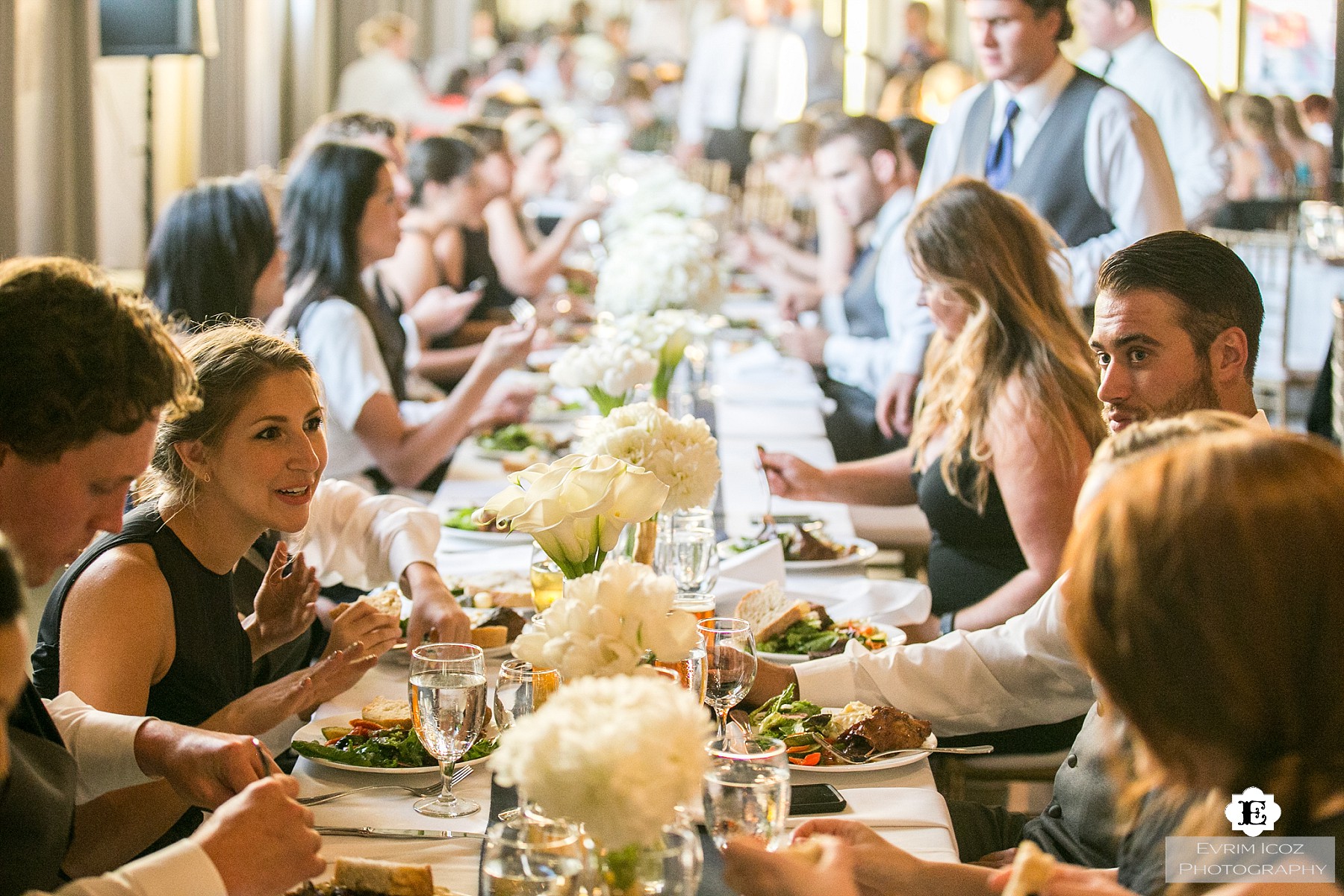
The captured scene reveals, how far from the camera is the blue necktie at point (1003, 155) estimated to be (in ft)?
13.5

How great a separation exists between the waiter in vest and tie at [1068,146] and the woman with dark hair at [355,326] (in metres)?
1.28

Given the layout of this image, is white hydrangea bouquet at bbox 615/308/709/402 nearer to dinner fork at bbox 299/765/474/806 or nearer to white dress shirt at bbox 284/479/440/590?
white dress shirt at bbox 284/479/440/590

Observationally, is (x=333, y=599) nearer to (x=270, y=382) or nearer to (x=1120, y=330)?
(x=270, y=382)

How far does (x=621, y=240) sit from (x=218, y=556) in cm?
247

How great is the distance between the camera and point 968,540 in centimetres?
269

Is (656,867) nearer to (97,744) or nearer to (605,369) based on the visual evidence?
(97,744)

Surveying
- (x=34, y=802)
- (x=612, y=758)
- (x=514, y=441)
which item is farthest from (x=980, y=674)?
(x=514, y=441)

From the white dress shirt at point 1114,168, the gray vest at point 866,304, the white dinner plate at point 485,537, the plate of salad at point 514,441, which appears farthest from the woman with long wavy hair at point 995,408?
the gray vest at point 866,304

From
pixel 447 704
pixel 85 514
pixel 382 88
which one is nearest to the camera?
pixel 85 514

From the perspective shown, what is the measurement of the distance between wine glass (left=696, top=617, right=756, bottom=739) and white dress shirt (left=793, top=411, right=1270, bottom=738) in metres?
0.26

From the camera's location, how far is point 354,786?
1515mm

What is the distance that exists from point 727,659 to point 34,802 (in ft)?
2.34

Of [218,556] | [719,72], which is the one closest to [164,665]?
[218,556]

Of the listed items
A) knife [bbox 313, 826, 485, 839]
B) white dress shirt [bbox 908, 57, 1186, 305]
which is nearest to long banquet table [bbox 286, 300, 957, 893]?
knife [bbox 313, 826, 485, 839]
